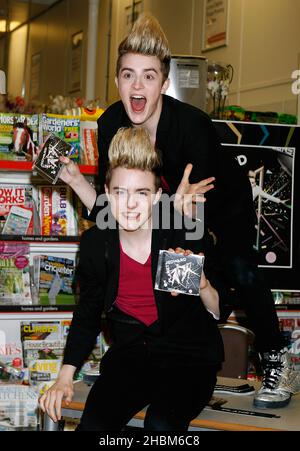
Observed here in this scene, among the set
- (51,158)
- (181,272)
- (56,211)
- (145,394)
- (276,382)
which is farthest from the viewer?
(56,211)

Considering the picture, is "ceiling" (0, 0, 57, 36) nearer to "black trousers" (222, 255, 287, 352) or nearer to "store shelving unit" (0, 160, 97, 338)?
"store shelving unit" (0, 160, 97, 338)

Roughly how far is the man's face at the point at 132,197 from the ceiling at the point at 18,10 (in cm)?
751

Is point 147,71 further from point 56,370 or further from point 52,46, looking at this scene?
point 52,46

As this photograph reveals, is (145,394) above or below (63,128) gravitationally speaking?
below

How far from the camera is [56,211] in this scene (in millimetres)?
3416

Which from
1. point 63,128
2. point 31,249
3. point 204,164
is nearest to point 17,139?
point 63,128

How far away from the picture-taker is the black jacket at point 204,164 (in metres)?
2.50

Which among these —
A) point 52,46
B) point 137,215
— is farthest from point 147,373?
point 52,46

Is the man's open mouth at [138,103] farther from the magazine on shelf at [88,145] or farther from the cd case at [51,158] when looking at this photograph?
the magazine on shelf at [88,145]

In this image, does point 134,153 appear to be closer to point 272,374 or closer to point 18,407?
point 272,374

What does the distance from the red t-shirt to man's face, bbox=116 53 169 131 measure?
18.6 inches

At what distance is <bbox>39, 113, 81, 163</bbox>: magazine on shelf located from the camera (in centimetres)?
327

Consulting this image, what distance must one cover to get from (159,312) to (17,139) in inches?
50.4

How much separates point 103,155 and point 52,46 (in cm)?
706
